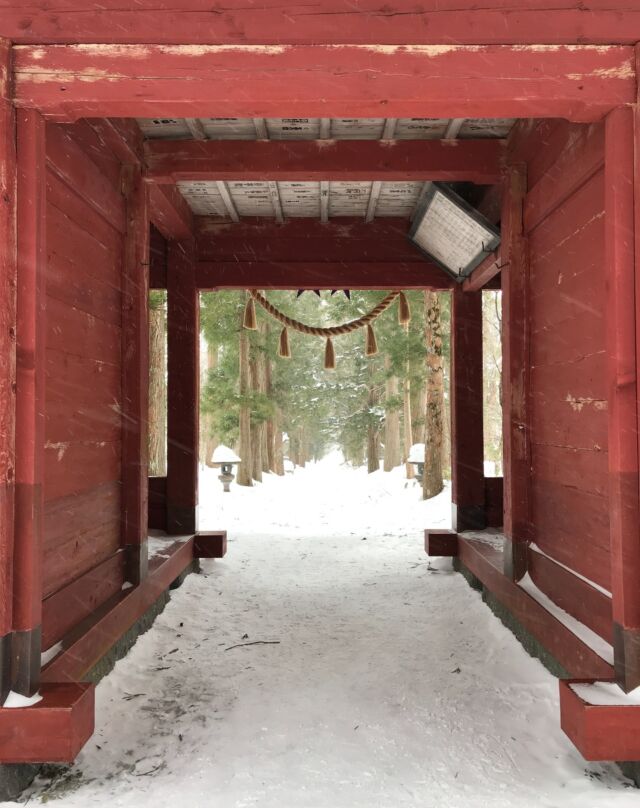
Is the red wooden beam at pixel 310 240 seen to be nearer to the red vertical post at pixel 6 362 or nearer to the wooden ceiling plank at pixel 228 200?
the wooden ceiling plank at pixel 228 200

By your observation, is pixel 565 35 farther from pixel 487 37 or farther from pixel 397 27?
pixel 397 27

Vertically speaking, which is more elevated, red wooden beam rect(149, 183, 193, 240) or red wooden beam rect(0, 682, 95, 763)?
red wooden beam rect(149, 183, 193, 240)

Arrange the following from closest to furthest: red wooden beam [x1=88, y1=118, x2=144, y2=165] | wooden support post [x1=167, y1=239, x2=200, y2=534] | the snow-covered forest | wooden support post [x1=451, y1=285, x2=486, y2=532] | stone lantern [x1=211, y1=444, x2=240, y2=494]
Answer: red wooden beam [x1=88, y1=118, x2=144, y2=165]
wooden support post [x1=167, y1=239, x2=200, y2=534]
wooden support post [x1=451, y1=285, x2=486, y2=532]
the snow-covered forest
stone lantern [x1=211, y1=444, x2=240, y2=494]

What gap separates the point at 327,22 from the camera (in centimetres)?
247

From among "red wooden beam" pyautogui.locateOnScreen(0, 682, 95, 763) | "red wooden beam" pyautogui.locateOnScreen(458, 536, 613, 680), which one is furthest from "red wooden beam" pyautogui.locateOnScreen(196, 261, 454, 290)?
"red wooden beam" pyautogui.locateOnScreen(0, 682, 95, 763)

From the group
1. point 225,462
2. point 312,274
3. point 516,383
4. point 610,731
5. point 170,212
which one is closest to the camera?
point 610,731

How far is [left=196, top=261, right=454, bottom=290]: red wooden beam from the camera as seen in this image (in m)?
6.24

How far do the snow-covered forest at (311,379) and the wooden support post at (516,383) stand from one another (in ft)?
21.7

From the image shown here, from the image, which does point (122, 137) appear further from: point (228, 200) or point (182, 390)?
point (182, 390)

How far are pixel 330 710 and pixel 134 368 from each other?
8.41 feet

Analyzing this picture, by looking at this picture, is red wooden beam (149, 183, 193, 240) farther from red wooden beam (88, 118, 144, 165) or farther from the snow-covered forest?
the snow-covered forest

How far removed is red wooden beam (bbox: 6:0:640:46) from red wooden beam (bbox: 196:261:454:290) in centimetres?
376

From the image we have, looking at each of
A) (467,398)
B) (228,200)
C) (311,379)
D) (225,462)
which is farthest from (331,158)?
(311,379)

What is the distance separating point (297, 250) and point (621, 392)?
4.39 metres
